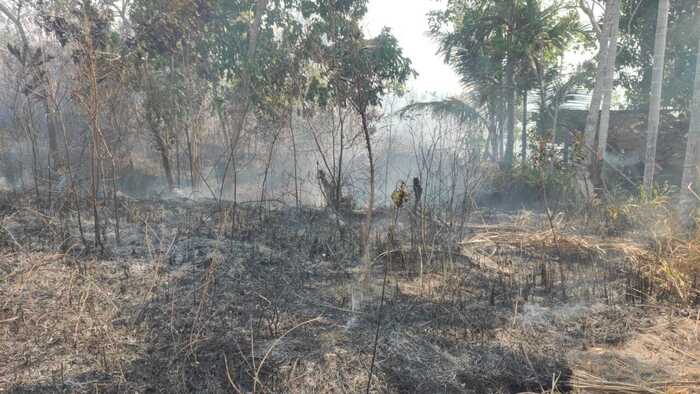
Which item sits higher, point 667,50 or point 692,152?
point 667,50

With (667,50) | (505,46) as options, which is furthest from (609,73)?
(667,50)

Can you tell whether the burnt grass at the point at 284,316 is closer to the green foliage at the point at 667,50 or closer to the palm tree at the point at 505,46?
the palm tree at the point at 505,46

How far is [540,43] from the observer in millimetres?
11680

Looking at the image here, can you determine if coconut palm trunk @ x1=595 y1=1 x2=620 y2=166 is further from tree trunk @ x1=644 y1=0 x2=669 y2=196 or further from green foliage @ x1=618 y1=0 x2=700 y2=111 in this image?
green foliage @ x1=618 y1=0 x2=700 y2=111

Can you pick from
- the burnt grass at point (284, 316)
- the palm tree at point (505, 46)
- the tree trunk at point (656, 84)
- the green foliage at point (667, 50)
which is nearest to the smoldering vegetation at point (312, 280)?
the burnt grass at point (284, 316)

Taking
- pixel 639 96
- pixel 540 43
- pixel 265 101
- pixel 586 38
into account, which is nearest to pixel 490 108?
pixel 540 43

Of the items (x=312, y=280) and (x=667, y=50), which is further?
(x=667, y=50)

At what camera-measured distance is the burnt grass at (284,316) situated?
2.61 m

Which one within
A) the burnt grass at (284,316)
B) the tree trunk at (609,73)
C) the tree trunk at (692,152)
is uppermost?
the tree trunk at (609,73)

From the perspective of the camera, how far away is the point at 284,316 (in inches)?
131

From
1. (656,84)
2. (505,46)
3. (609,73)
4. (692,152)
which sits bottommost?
(692,152)

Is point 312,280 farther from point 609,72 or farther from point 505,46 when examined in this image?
Answer: point 505,46

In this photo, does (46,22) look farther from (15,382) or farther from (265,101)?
(15,382)

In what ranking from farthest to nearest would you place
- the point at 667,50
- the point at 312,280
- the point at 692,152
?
1. the point at 667,50
2. the point at 692,152
3. the point at 312,280
